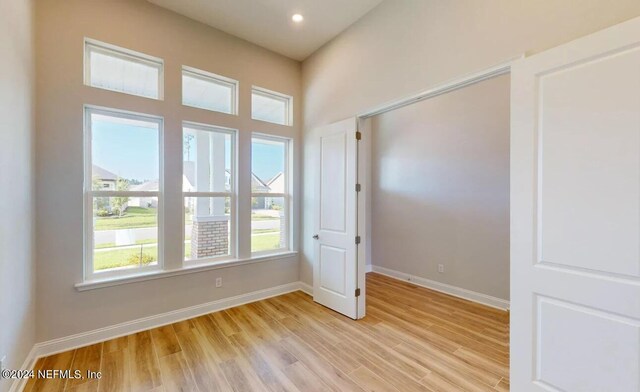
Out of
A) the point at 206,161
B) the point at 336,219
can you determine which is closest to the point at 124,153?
the point at 206,161

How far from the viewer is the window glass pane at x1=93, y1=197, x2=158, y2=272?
2.78m

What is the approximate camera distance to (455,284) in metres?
3.99

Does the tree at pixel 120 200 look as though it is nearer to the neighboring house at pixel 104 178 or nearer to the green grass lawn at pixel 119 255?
the neighboring house at pixel 104 178

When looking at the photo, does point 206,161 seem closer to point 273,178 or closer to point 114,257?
point 273,178

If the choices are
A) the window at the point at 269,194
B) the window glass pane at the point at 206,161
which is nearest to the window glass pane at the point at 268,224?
the window at the point at 269,194

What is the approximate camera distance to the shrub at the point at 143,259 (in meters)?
2.95

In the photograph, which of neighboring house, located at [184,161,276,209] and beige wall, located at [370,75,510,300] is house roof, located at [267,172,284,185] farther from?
beige wall, located at [370,75,510,300]

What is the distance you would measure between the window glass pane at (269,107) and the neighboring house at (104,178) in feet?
5.97

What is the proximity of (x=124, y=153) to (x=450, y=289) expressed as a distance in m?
4.65

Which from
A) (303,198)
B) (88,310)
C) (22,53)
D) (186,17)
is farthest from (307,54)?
(88,310)

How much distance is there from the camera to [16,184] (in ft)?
6.48

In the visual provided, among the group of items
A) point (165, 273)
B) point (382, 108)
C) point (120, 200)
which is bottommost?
point (165, 273)

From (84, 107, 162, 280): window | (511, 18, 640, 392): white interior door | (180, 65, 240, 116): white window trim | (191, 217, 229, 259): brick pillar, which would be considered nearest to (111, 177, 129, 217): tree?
(84, 107, 162, 280): window

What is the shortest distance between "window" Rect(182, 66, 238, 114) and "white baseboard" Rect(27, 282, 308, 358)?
2489mm
